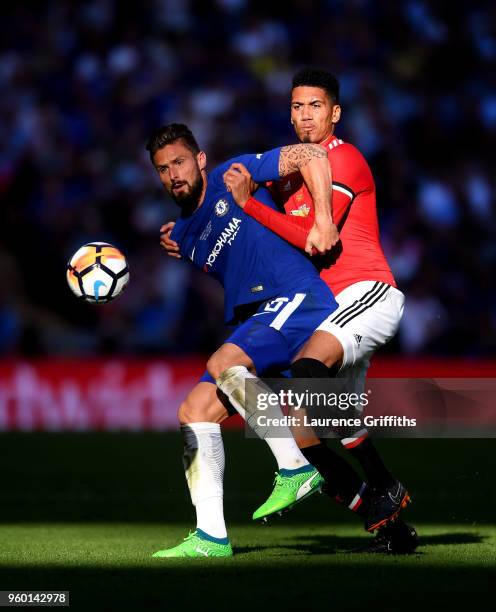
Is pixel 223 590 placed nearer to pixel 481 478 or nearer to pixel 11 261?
pixel 481 478

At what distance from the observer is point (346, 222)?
583 cm

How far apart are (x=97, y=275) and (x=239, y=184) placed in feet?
3.44

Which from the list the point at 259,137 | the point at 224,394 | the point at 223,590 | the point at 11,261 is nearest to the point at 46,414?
the point at 11,261

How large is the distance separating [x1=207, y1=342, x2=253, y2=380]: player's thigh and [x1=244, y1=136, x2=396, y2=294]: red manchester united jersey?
577 millimetres

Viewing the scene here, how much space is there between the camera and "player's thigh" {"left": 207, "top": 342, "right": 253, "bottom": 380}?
547 centimetres

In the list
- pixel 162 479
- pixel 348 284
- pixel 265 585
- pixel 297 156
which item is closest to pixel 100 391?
pixel 162 479

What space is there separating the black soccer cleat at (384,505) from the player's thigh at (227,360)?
0.84m

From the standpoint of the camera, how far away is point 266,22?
15469mm

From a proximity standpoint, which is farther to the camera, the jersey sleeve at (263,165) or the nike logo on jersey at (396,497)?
the jersey sleeve at (263,165)

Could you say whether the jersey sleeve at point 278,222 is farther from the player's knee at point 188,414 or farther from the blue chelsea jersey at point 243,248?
the player's knee at point 188,414

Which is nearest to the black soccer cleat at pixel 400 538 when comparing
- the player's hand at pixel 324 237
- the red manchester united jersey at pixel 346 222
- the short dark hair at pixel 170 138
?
the red manchester united jersey at pixel 346 222

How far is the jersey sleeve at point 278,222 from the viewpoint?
5652mm

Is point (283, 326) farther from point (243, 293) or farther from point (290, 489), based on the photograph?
point (290, 489)

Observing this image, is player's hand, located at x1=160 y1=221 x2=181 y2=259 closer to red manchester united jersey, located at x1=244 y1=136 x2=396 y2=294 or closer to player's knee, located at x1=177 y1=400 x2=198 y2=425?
red manchester united jersey, located at x1=244 y1=136 x2=396 y2=294
